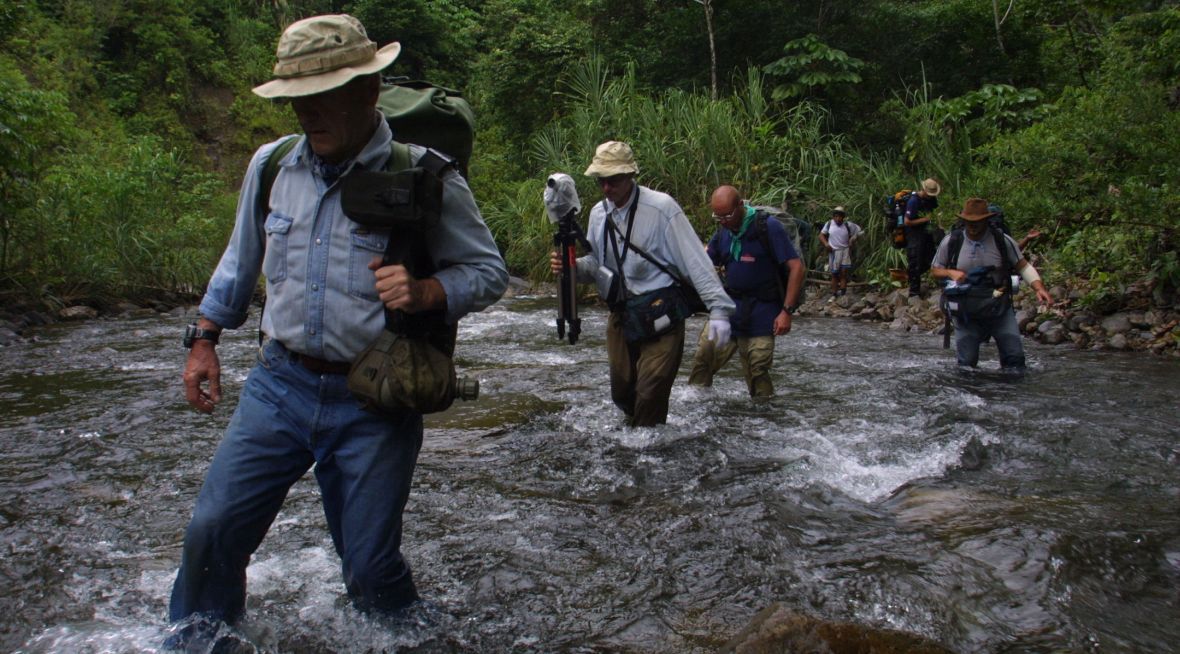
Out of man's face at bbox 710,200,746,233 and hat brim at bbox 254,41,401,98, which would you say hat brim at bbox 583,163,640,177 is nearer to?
man's face at bbox 710,200,746,233

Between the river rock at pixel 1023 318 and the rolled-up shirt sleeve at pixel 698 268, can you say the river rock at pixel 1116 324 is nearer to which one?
the river rock at pixel 1023 318

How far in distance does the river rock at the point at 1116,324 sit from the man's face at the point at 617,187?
796 centimetres

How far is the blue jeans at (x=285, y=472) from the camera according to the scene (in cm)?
289

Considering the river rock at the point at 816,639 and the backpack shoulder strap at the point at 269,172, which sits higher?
the backpack shoulder strap at the point at 269,172

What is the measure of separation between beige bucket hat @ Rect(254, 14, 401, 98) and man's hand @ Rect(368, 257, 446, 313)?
51 cm

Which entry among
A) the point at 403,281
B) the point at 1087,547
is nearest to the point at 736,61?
the point at 1087,547

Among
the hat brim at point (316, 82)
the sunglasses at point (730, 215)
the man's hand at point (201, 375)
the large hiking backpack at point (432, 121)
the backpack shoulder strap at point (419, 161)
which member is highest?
the hat brim at point (316, 82)

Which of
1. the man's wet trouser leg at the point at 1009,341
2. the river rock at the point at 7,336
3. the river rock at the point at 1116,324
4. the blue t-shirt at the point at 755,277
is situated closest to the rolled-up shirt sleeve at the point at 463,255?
the blue t-shirt at the point at 755,277

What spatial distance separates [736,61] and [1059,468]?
19.8 meters

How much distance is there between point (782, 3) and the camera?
23.6 m

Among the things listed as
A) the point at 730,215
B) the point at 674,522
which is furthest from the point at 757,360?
the point at 674,522

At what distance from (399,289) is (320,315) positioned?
→ 294 millimetres

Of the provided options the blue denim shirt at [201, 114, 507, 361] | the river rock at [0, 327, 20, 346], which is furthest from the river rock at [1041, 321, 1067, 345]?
the river rock at [0, 327, 20, 346]

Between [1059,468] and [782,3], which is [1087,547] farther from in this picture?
[782,3]
